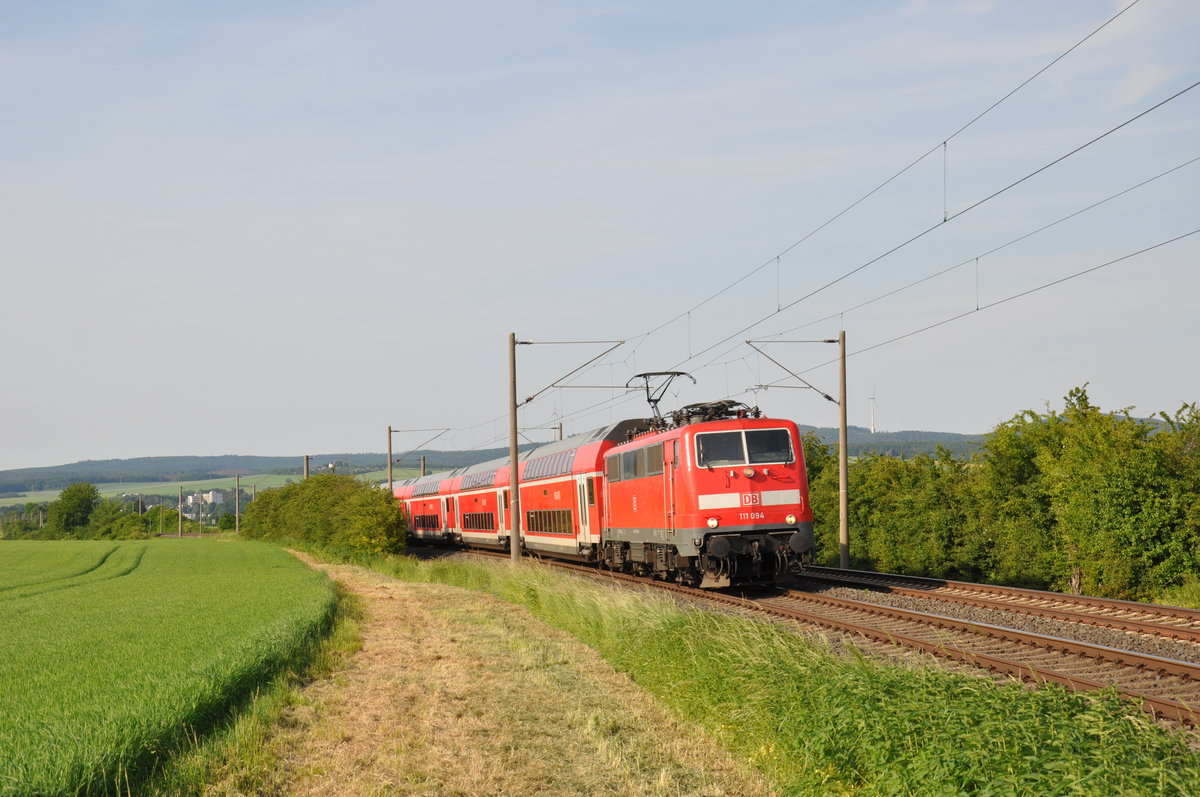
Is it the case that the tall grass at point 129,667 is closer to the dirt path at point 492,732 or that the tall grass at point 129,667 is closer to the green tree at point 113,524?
the dirt path at point 492,732

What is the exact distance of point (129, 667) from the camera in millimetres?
14836

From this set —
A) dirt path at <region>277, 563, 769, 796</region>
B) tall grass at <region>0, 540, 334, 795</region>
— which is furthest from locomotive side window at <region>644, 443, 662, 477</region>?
tall grass at <region>0, 540, 334, 795</region>

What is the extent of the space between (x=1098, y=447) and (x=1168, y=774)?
711 inches

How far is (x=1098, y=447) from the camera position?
2239cm

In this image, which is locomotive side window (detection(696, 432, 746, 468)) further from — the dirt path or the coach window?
the dirt path

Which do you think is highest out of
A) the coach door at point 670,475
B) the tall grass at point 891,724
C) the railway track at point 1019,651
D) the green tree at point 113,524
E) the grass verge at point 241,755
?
the coach door at point 670,475

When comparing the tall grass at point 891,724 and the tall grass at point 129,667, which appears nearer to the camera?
the tall grass at point 891,724

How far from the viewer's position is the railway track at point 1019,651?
35.6 ft

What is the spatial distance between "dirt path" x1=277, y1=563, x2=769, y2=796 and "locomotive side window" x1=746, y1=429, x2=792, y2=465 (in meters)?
6.04

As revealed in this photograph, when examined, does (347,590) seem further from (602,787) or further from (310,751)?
(602,787)

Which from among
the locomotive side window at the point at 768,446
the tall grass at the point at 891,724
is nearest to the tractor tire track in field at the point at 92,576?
the locomotive side window at the point at 768,446

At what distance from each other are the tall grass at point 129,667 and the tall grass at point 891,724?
5.32 meters

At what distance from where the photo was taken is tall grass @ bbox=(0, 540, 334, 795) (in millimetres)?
8891

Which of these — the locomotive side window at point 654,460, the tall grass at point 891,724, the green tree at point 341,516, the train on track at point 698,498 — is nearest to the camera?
the tall grass at point 891,724
